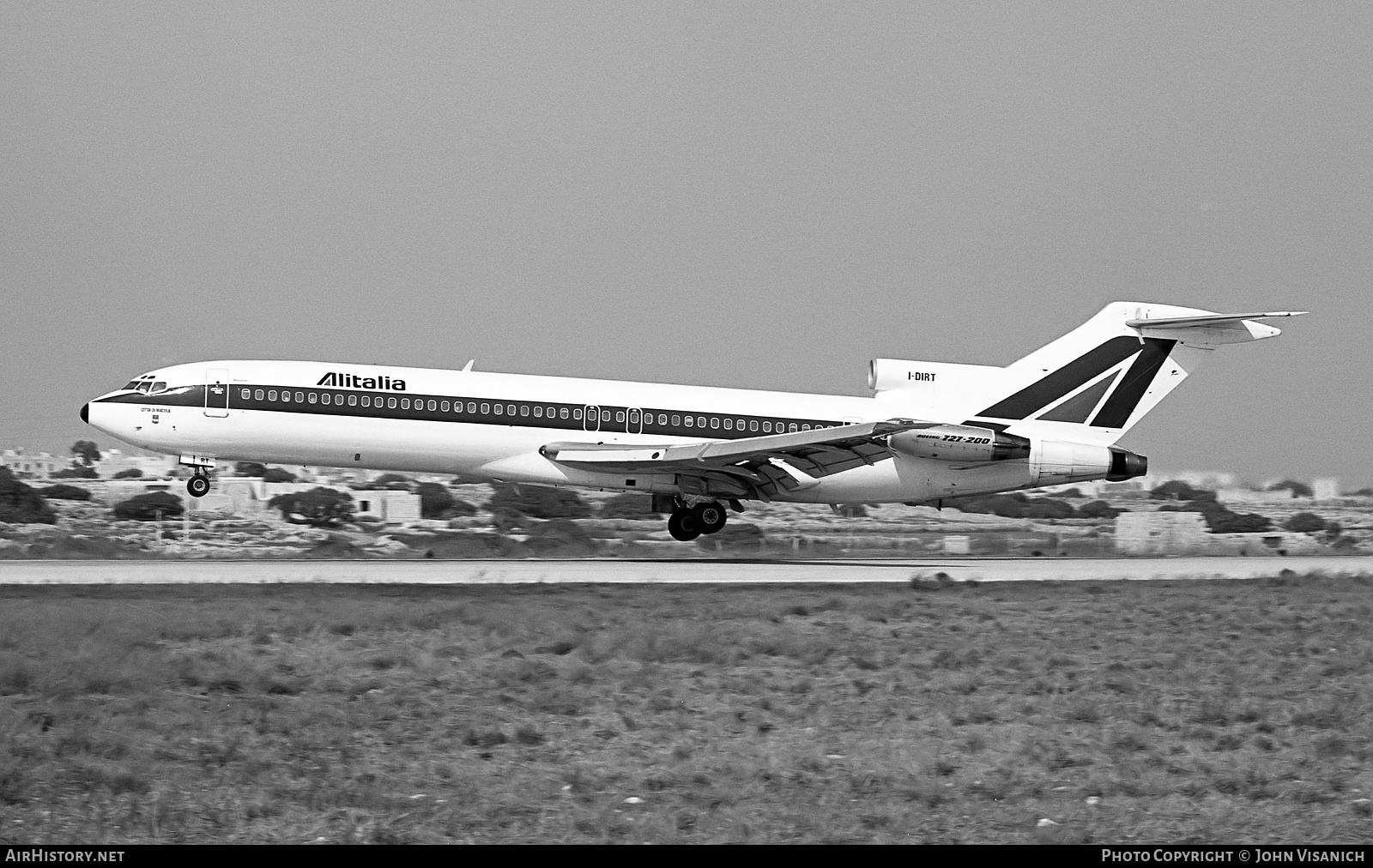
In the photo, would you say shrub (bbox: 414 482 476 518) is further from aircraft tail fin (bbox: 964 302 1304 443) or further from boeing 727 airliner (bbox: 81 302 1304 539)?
aircraft tail fin (bbox: 964 302 1304 443)

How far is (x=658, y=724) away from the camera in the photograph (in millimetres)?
12320

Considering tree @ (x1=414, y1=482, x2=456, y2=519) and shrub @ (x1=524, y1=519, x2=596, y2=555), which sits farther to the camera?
tree @ (x1=414, y1=482, x2=456, y2=519)

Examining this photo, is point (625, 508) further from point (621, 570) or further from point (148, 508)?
point (621, 570)

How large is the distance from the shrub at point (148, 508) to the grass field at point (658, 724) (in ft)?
84.0

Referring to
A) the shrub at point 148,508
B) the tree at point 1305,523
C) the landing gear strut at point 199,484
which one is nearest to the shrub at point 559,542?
the landing gear strut at point 199,484

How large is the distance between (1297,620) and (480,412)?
589 inches

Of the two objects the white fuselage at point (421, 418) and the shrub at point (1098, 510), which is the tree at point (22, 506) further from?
the shrub at point (1098, 510)

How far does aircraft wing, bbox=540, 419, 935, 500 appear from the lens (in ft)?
88.5

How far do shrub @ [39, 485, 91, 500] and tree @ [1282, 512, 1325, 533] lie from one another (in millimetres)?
42066

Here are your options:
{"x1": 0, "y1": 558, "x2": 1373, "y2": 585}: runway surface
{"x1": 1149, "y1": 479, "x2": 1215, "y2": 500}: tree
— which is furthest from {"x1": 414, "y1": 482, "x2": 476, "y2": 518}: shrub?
{"x1": 1149, "y1": 479, "x2": 1215, "y2": 500}: tree

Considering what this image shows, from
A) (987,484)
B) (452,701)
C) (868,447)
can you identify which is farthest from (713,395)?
(452,701)

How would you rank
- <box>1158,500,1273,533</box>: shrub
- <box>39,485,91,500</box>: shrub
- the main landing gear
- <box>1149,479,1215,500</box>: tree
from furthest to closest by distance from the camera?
1. <box>1149,479,1215,500</box>: tree
2. <box>39,485,91,500</box>: shrub
3. <box>1158,500,1273,533</box>: shrub
4. the main landing gear

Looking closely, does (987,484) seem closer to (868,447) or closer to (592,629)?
(868,447)

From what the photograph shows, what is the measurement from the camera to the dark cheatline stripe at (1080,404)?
97.4 ft
